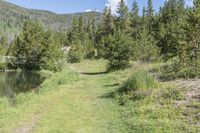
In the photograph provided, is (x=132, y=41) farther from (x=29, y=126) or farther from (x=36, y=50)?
(x=29, y=126)

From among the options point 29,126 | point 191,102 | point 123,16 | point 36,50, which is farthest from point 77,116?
point 123,16

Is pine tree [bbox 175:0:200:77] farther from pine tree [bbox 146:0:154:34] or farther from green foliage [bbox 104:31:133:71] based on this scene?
pine tree [bbox 146:0:154:34]

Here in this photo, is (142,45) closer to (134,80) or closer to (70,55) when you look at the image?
(134,80)

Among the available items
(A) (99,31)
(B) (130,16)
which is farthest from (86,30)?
(B) (130,16)

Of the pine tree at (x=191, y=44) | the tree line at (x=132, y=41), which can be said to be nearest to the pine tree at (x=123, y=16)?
the tree line at (x=132, y=41)

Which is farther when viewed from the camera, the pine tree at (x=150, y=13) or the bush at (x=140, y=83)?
the pine tree at (x=150, y=13)

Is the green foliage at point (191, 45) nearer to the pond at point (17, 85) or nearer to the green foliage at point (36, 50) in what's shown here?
the pond at point (17, 85)

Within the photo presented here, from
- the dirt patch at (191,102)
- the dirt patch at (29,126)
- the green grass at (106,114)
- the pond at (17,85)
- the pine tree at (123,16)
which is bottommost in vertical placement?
the pond at (17,85)

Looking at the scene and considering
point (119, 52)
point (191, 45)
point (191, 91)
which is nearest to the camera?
point (191, 91)

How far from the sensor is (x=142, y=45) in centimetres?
4981

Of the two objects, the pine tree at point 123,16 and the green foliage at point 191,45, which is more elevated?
the pine tree at point 123,16

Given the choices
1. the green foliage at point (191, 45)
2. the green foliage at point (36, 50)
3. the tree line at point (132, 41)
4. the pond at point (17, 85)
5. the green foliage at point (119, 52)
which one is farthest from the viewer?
the green foliage at point (36, 50)

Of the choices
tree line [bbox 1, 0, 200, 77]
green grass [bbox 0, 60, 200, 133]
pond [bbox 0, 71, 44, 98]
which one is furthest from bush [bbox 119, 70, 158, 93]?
pond [bbox 0, 71, 44, 98]

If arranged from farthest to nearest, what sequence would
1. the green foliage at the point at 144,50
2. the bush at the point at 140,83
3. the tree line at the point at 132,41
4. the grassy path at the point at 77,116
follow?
1. the green foliage at the point at 144,50
2. the tree line at the point at 132,41
3. the bush at the point at 140,83
4. the grassy path at the point at 77,116
